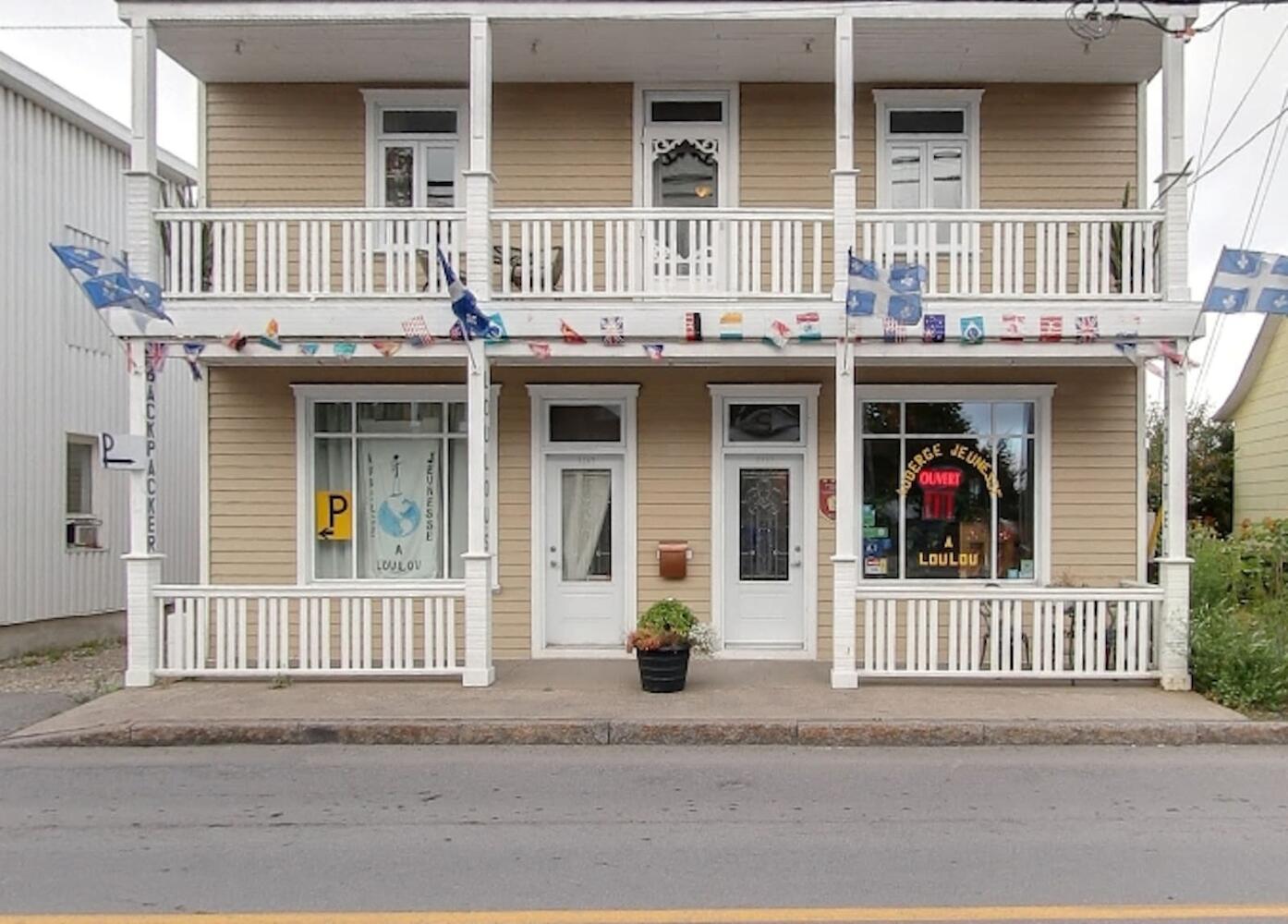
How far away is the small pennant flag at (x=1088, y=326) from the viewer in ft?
32.5

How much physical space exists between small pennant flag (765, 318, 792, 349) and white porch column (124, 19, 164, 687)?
18.7ft

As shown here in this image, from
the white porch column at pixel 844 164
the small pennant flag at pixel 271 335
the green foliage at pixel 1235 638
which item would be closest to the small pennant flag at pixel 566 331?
the white porch column at pixel 844 164

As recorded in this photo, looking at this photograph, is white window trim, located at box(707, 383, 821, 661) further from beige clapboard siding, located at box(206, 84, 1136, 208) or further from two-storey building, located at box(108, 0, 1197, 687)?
beige clapboard siding, located at box(206, 84, 1136, 208)

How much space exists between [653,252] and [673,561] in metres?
3.13

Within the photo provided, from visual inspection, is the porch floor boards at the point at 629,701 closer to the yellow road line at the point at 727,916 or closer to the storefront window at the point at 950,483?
the storefront window at the point at 950,483

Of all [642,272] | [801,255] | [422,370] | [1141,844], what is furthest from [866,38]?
[1141,844]

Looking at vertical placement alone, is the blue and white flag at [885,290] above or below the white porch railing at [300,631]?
above

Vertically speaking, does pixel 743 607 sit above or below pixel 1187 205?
below

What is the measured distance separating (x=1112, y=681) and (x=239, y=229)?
359 inches

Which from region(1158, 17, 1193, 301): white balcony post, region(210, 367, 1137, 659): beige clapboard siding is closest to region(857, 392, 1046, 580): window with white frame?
region(210, 367, 1137, 659): beige clapboard siding

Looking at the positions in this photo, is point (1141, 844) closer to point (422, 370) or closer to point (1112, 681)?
point (1112, 681)

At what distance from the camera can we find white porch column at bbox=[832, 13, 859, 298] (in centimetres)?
995

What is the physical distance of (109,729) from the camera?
853 cm

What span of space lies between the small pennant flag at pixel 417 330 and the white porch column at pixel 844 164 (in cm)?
372
